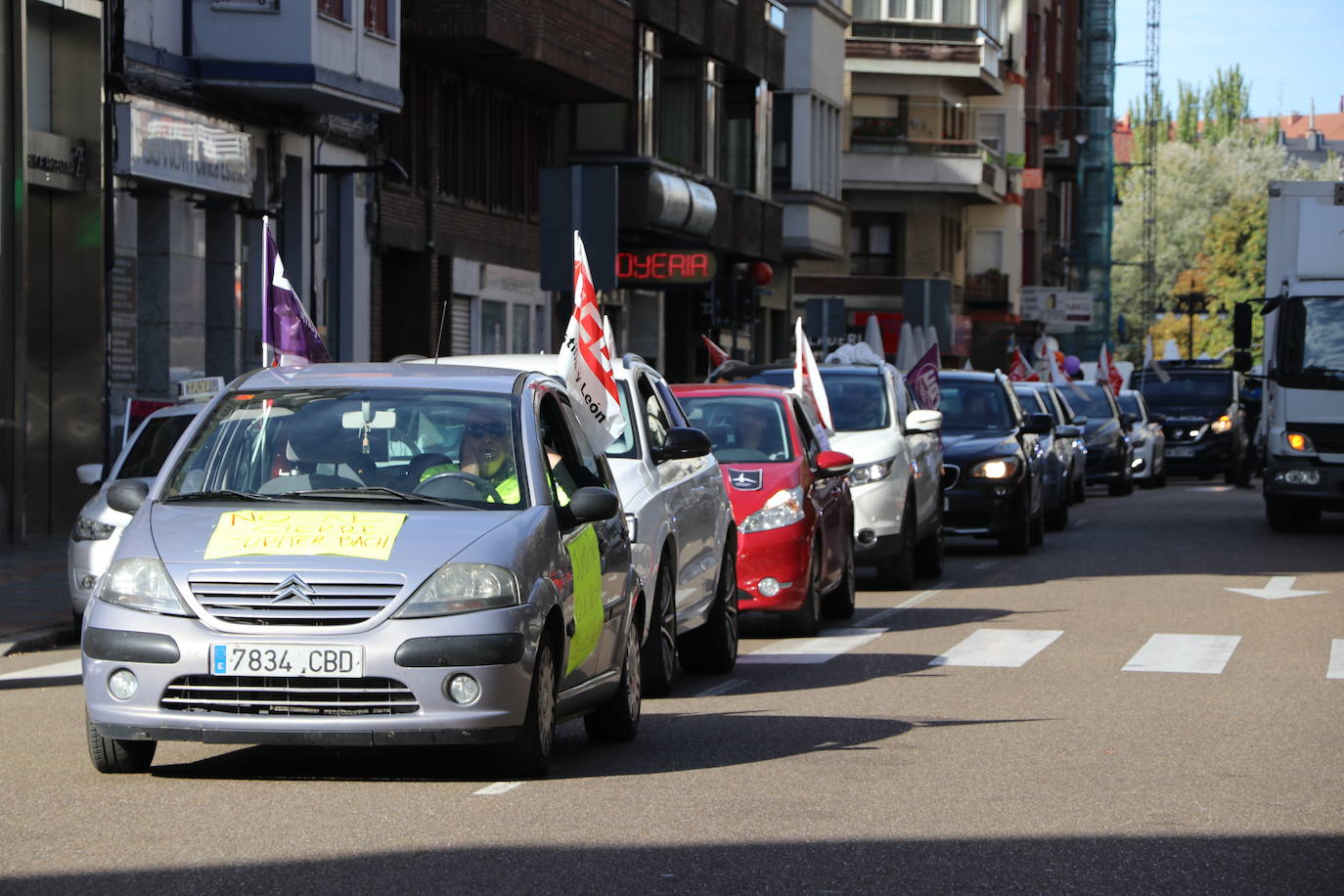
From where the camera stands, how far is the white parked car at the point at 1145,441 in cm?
4644

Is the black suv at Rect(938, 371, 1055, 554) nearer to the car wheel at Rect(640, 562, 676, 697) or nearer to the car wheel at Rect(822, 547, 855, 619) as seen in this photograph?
the car wheel at Rect(822, 547, 855, 619)

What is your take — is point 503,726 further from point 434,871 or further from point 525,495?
point 434,871

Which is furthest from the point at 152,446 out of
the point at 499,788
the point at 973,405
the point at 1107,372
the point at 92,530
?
the point at 1107,372

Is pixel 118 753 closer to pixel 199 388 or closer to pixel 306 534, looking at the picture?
pixel 306 534

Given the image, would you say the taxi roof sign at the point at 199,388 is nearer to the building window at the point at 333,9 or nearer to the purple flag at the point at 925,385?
the purple flag at the point at 925,385

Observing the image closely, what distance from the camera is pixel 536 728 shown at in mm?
9672

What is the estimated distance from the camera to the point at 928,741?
11.3 meters

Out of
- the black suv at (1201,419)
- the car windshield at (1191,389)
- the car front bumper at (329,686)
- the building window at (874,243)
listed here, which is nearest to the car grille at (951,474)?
the car front bumper at (329,686)

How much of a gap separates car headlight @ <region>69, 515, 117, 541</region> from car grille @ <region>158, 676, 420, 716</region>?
652cm

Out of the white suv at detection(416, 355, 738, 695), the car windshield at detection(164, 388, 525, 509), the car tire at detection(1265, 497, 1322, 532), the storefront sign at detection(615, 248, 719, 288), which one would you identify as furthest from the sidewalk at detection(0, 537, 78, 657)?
the storefront sign at detection(615, 248, 719, 288)

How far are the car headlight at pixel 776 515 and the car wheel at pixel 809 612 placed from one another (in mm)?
303

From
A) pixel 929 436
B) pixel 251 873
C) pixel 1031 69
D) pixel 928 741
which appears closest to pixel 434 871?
pixel 251 873

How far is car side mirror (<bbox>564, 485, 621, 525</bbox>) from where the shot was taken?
9.99 meters

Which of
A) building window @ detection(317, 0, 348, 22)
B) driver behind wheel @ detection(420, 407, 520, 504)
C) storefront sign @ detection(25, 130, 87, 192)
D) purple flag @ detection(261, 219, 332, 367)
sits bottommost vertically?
driver behind wheel @ detection(420, 407, 520, 504)
